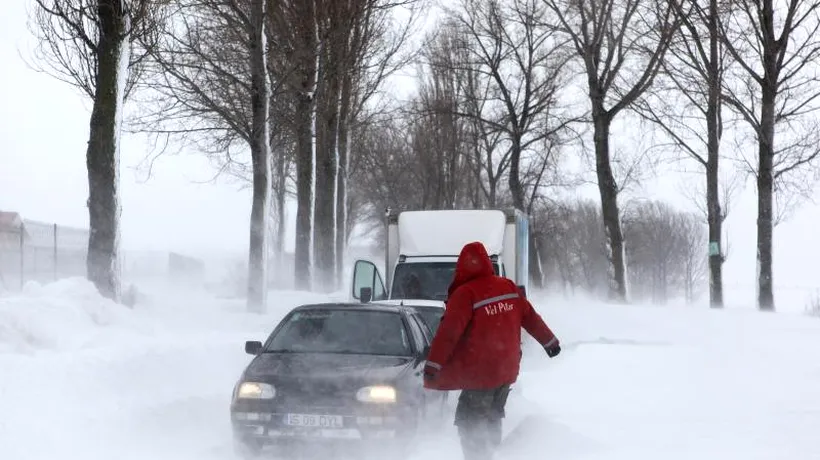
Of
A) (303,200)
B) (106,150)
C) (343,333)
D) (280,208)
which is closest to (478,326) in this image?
(343,333)

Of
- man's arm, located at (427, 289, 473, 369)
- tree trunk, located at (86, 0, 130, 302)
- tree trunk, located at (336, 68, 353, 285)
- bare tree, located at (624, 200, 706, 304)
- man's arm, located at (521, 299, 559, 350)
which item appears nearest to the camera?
man's arm, located at (427, 289, 473, 369)

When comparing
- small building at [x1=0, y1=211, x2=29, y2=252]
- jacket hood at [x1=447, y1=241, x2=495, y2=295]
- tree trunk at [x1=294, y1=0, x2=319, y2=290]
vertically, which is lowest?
jacket hood at [x1=447, y1=241, x2=495, y2=295]

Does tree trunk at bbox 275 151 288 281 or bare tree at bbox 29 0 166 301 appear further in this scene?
tree trunk at bbox 275 151 288 281

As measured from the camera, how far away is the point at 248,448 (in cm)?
761

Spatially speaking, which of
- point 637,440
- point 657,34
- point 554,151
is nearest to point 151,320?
point 637,440

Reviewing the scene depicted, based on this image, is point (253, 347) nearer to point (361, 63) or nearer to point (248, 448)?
point (248, 448)

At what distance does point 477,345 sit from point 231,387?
546 centimetres

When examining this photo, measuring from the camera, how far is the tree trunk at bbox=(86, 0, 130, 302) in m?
15.1

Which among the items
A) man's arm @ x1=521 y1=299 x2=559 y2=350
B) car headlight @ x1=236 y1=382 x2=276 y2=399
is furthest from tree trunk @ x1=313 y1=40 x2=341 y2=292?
man's arm @ x1=521 y1=299 x2=559 y2=350

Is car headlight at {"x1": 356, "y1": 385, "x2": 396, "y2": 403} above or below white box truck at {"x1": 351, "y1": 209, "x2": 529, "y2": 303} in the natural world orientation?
below

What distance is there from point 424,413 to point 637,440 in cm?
181

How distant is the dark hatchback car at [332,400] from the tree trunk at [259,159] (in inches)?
456

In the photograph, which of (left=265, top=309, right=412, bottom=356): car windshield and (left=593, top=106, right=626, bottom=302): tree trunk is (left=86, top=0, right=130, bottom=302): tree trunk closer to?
(left=265, top=309, right=412, bottom=356): car windshield

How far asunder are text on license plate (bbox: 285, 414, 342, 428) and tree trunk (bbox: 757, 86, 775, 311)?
67.4ft
